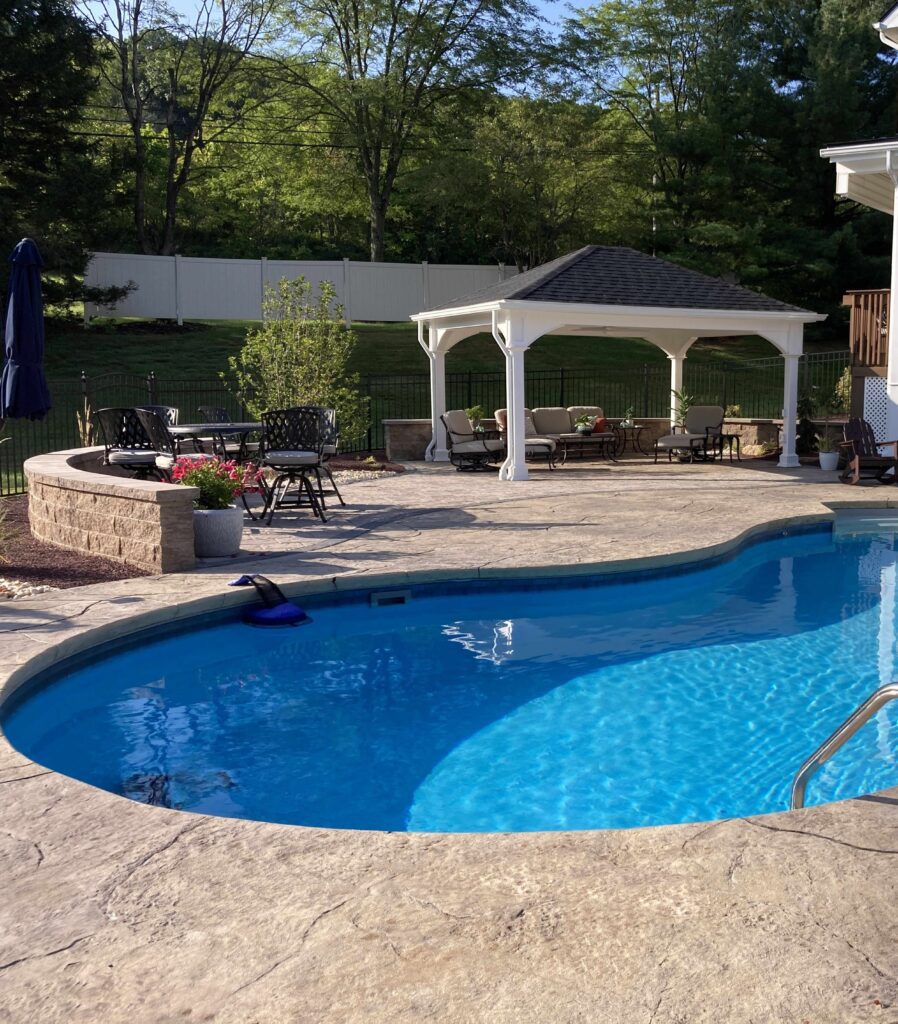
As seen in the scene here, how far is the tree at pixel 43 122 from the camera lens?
2191cm

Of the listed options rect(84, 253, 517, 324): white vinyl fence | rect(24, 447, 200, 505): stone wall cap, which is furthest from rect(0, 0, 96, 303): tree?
rect(24, 447, 200, 505): stone wall cap

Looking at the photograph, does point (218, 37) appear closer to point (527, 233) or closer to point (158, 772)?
point (527, 233)

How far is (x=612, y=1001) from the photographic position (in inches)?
101

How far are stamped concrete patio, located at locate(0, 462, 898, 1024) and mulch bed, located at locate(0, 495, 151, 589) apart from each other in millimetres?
3951

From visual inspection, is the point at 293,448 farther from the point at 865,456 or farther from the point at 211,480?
the point at 865,456

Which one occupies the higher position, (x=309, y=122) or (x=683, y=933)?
(x=309, y=122)

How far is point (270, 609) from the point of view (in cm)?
795

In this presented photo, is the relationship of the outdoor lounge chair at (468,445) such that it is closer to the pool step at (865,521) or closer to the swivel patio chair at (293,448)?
the swivel patio chair at (293,448)

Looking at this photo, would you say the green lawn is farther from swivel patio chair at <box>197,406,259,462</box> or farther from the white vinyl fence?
swivel patio chair at <box>197,406,259,462</box>

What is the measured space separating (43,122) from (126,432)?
14.7 metres

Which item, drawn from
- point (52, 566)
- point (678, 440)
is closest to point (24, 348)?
point (52, 566)

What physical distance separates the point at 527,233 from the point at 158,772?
84.6 feet

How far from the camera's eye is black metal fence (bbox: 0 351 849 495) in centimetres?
2002

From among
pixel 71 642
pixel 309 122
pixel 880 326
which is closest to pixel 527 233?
pixel 309 122
